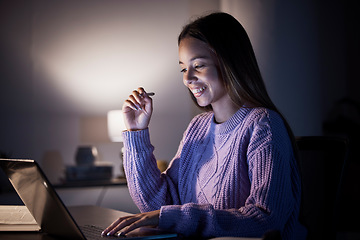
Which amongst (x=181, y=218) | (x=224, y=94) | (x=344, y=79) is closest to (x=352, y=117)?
(x=344, y=79)

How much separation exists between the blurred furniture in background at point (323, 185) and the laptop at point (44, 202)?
21.3 inches

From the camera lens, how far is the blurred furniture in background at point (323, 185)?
4.34ft

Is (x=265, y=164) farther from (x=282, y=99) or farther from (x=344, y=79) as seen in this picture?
(x=344, y=79)

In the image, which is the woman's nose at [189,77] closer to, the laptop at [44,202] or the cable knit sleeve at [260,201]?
the cable knit sleeve at [260,201]

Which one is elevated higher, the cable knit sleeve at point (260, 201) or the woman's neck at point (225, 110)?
the woman's neck at point (225, 110)

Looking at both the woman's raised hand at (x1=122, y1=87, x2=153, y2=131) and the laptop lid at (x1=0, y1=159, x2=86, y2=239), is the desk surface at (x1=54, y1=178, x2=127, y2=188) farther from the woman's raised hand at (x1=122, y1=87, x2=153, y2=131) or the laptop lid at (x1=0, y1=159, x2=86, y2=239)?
the laptop lid at (x1=0, y1=159, x2=86, y2=239)

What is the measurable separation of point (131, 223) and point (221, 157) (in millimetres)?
447

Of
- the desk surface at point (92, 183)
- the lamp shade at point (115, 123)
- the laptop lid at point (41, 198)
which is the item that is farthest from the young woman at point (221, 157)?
the lamp shade at point (115, 123)

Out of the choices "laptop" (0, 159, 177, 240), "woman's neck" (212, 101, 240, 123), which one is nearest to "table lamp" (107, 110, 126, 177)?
"woman's neck" (212, 101, 240, 123)

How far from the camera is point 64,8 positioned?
441cm

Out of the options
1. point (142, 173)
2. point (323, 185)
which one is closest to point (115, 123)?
point (142, 173)

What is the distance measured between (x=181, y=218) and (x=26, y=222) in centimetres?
42

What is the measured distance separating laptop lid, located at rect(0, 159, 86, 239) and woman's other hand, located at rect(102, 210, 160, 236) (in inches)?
3.6

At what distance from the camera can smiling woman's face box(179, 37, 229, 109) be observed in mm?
1480
